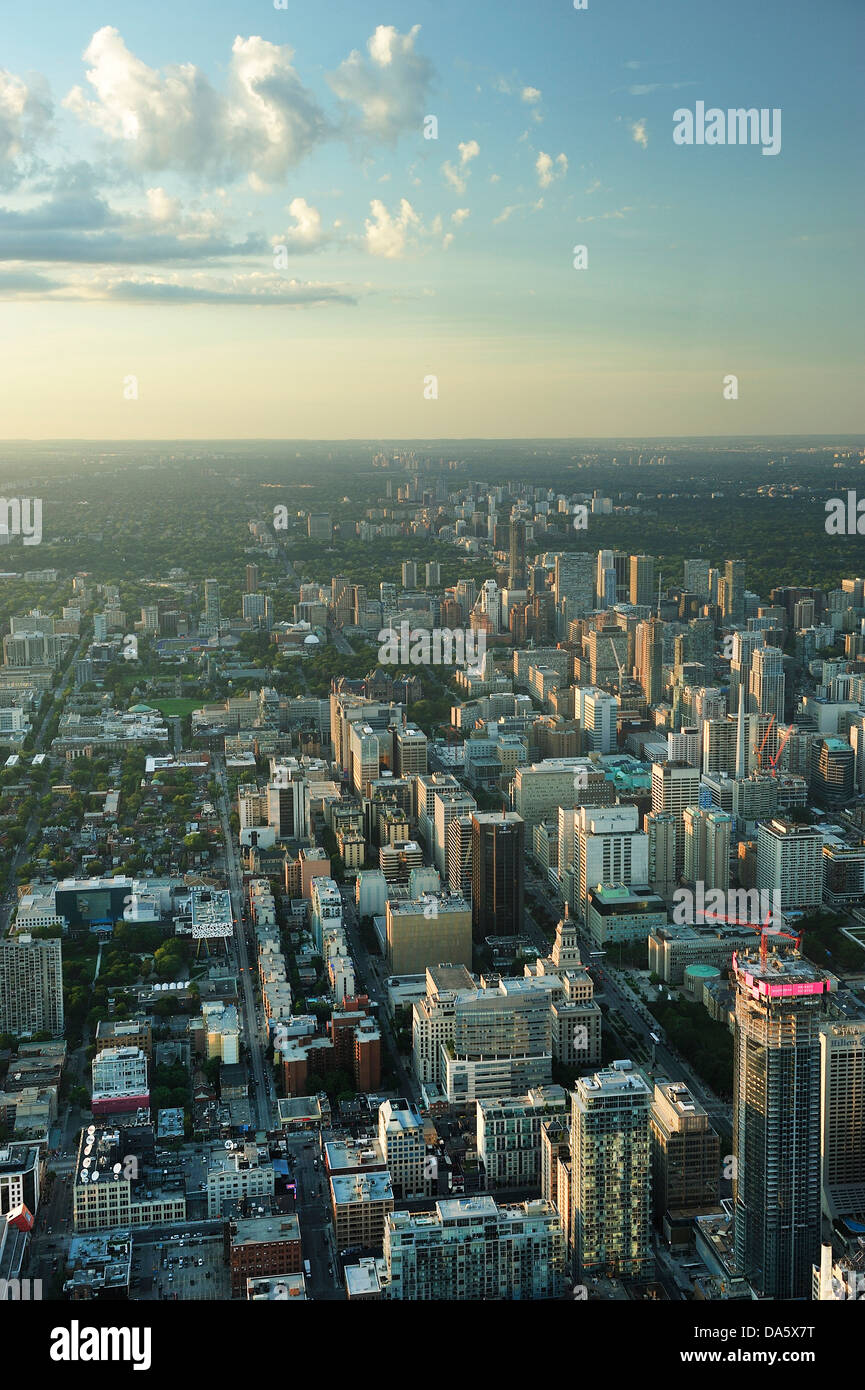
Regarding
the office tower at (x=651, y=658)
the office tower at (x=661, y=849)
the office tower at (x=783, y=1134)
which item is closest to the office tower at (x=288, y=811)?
the office tower at (x=661, y=849)

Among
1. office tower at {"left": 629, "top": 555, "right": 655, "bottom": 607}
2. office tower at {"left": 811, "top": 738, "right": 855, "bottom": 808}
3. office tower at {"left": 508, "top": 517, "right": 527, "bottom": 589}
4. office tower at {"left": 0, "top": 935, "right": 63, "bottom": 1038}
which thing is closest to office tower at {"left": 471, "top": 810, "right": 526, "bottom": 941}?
office tower at {"left": 0, "top": 935, "right": 63, "bottom": 1038}

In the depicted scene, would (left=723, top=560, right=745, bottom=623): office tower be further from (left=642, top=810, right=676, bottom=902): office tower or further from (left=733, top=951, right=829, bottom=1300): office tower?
(left=733, top=951, right=829, bottom=1300): office tower

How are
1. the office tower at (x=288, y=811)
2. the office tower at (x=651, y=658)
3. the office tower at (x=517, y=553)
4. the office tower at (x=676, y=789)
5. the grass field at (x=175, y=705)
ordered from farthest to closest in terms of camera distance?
the office tower at (x=517, y=553) < the grass field at (x=175, y=705) < the office tower at (x=651, y=658) < the office tower at (x=288, y=811) < the office tower at (x=676, y=789)

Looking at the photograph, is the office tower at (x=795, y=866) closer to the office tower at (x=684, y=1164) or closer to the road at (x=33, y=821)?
the office tower at (x=684, y=1164)

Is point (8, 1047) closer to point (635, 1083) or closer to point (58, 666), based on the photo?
point (635, 1083)
